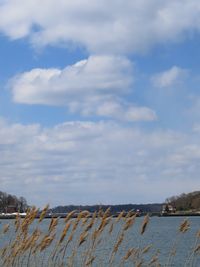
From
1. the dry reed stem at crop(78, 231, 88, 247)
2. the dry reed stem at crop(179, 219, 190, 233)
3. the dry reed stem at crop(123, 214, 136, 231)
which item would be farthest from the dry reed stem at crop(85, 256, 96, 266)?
the dry reed stem at crop(179, 219, 190, 233)

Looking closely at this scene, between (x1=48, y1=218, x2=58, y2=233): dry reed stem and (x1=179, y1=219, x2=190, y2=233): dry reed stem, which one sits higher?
(x1=48, y1=218, x2=58, y2=233): dry reed stem

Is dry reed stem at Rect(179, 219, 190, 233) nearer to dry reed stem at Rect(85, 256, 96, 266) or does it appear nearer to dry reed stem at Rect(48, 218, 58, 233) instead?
dry reed stem at Rect(85, 256, 96, 266)

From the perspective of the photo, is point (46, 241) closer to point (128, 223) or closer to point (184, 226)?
point (128, 223)

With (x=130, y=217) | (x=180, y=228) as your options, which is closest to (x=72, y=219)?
(x=130, y=217)

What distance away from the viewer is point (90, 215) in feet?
32.6

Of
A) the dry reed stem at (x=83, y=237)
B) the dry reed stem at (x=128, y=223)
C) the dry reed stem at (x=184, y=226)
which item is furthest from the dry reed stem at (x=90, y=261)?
the dry reed stem at (x=184, y=226)

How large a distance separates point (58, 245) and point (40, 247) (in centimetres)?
33

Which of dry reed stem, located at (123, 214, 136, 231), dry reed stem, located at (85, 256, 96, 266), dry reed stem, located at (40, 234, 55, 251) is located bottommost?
dry reed stem, located at (85, 256, 96, 266)

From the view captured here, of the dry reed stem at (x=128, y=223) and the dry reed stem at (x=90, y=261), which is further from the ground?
the dry reed stem at (x=128, y=223)

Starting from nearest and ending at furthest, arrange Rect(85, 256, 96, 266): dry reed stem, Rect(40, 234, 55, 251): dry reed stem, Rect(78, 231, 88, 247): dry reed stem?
Rect(78, 231, 88, 247): dry reed stem
Rect(40, 234, 55, 251): dry reed stem
Rect(85, 256, 96, 266): dry reed stem

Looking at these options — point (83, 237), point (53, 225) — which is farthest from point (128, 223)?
point (53, 225)

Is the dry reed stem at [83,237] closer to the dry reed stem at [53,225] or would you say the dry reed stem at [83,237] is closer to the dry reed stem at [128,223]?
the dry reed stem at [53,225]

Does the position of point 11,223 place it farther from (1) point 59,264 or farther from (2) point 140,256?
(2) point 140,256

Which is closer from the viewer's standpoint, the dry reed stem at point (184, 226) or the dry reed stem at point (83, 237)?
the dry reed stem at point (83, 237)
